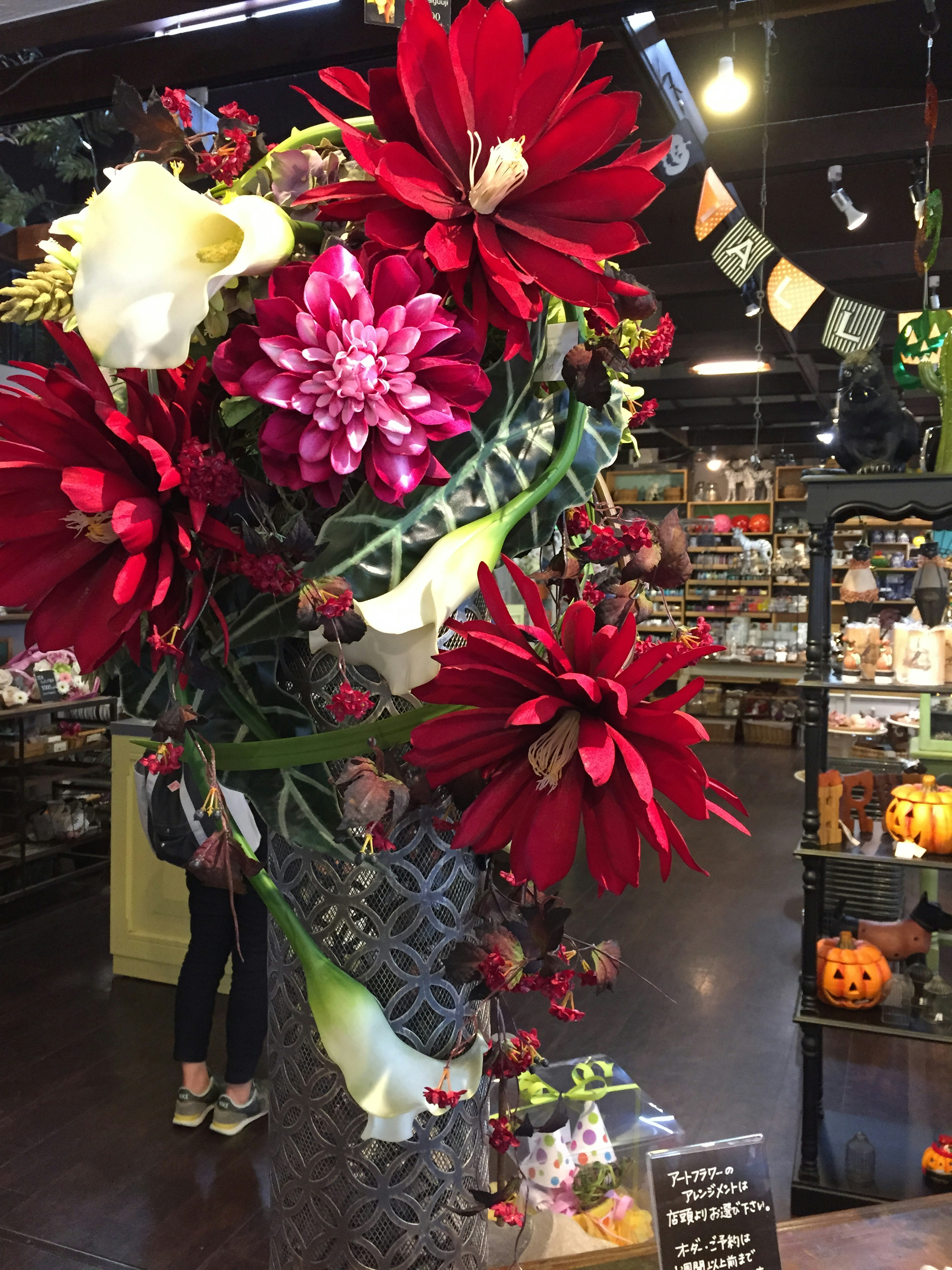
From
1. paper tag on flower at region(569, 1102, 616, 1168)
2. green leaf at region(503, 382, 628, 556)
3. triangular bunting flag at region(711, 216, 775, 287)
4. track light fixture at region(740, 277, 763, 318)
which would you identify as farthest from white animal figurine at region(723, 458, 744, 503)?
green leaf at region(503, 382, 628, 556)

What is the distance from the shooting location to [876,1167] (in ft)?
9.55

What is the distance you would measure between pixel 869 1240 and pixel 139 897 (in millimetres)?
3517

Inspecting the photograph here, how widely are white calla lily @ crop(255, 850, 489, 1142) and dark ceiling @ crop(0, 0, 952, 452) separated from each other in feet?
7.24

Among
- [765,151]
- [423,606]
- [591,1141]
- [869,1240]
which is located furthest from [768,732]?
[423,606]

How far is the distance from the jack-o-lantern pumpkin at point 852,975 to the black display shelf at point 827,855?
5.5 inches

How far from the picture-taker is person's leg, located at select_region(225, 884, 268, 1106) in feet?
9.71

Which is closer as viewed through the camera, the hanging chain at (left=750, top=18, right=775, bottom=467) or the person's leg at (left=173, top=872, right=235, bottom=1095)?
the person's leg at (left=173, top=872, right=235, bottom=1095)

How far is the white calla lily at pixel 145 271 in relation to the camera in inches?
14.9

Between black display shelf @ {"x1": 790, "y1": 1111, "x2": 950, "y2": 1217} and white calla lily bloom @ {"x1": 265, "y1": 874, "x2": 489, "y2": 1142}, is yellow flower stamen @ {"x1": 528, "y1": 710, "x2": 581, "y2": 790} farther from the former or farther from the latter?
black display shelf @ {"x1": 790, "y1": 1111, "x2": 950, "y2": 1217}

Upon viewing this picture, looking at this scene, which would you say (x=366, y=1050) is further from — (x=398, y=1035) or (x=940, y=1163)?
(x=940, y=1163)

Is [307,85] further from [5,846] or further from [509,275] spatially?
[509,275]

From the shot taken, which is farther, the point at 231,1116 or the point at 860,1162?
the point at 231,1116

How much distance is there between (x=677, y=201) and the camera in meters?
5.64

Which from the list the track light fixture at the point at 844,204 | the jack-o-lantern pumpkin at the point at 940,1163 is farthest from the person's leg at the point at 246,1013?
the track light fixture at the point at 844,204
